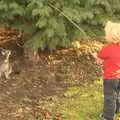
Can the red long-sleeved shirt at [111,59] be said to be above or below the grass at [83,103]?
above

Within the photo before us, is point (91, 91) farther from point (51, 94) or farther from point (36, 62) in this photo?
point (36, 62)

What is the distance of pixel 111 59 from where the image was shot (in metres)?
5.00

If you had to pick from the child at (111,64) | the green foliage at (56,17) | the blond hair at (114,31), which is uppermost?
the green foliage at (56,17)

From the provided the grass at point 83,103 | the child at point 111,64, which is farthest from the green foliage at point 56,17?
the child at point 111,64

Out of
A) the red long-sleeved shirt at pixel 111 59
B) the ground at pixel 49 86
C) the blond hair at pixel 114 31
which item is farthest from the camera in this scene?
the ground at pixel 49 86

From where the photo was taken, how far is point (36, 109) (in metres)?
5.59

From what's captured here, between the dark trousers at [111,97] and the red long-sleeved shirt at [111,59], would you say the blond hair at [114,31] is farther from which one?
the dark trousers at [111,97]

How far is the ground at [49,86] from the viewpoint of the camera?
5.53 meters

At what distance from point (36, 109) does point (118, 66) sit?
133cm

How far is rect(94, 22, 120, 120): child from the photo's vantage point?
16.1 ft

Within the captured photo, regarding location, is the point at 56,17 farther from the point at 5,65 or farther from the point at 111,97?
the point at 111,97

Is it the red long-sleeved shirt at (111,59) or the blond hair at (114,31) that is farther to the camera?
the red long-sleeved shirt at (111,59)

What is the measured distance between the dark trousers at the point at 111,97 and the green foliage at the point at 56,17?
4.08ft

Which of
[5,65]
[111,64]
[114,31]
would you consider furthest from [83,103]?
[5,65]
